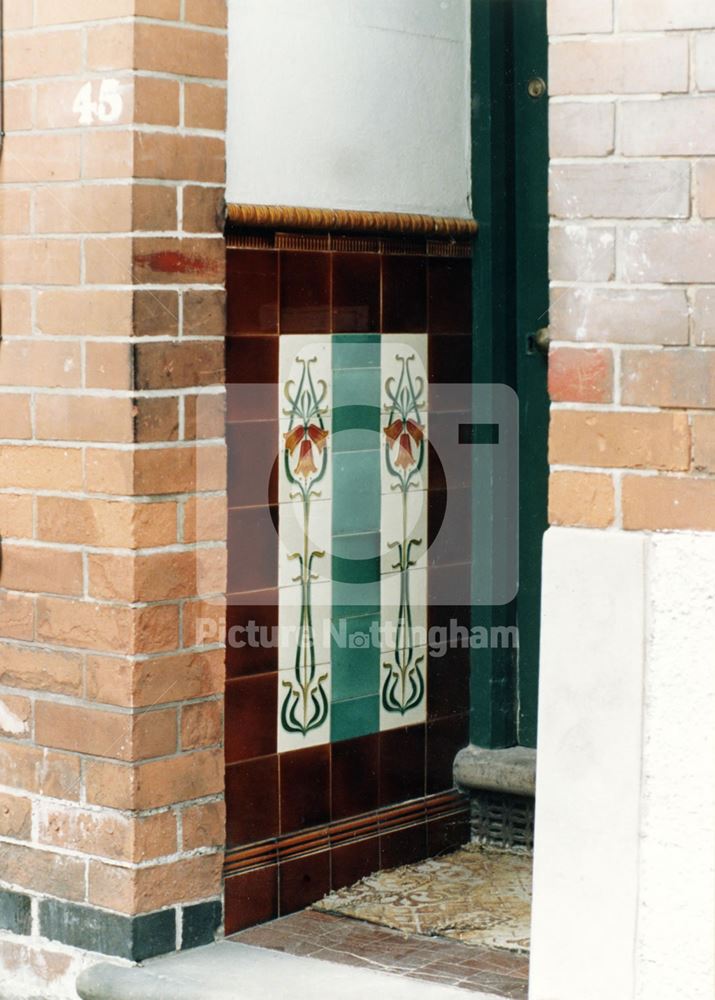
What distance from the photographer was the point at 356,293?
4.61m

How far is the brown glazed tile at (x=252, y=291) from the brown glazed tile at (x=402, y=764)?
1.23 metres

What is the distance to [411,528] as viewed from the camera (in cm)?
483

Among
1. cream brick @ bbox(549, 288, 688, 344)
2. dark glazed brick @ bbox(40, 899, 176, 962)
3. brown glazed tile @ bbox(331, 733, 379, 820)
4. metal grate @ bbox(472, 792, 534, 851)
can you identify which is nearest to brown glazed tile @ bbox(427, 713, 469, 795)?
metal grate @ bbox(472, 792, 534, 851)

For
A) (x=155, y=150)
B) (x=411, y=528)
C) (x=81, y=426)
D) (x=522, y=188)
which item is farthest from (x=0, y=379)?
(x=522, y=188)

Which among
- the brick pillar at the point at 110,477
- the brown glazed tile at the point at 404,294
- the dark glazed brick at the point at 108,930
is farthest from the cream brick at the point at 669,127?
the dark glazed brick at the point at 108,930

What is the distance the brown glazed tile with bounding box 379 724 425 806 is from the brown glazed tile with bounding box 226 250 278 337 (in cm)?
123

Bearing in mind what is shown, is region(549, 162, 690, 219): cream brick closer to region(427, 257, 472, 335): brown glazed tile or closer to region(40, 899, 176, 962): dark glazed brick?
region(427, 257, 472, 335): brown glazed tile

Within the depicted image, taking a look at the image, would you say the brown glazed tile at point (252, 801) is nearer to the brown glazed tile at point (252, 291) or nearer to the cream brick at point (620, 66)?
the brown glazed tile at point (252, 291)

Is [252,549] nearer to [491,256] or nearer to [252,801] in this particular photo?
[252,801]

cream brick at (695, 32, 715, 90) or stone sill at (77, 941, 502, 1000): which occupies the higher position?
cream brick at (695, 32, 715, 90)

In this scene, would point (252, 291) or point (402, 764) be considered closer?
point (252, 291)

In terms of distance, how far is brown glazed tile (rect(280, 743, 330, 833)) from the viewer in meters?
4.45

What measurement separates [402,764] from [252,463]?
1.07 m

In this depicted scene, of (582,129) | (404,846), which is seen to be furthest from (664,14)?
(404,846)
